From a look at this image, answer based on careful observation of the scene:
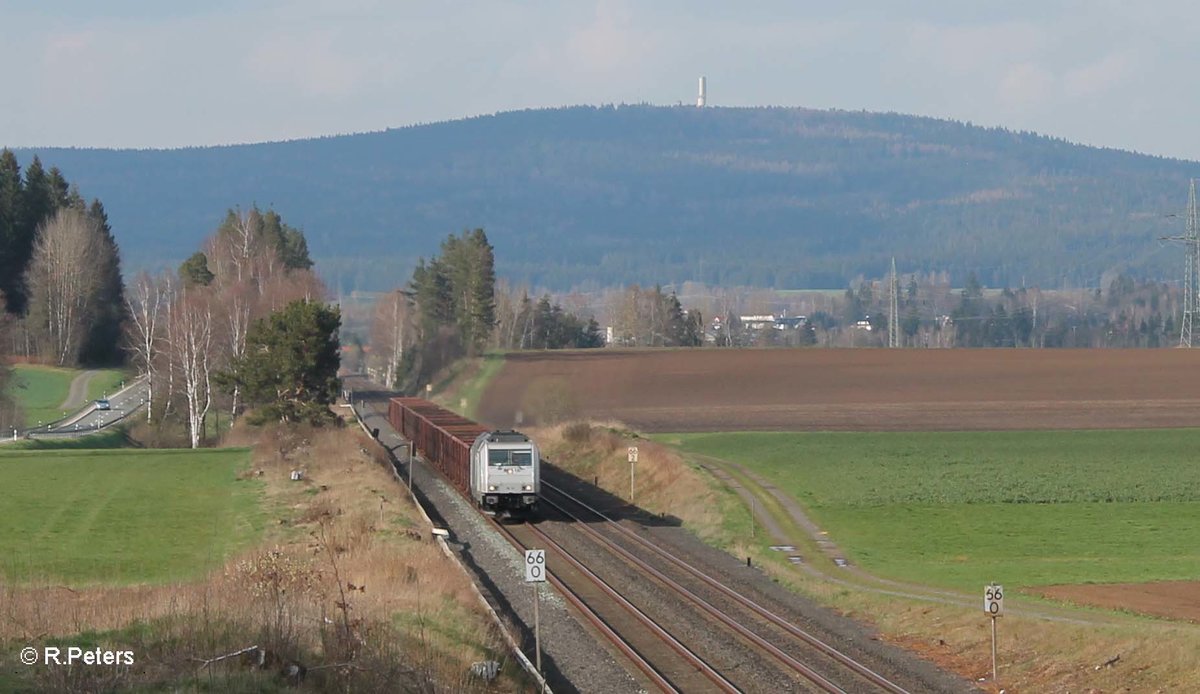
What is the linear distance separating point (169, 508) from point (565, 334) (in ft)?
468

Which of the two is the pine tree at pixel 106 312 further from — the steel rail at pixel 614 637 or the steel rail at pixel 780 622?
the steel rail at pixel 614 637

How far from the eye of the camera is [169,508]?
47875 millimetres

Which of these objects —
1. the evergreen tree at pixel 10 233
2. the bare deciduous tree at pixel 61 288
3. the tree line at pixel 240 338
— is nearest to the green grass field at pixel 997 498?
the tree line at pixel 240 338

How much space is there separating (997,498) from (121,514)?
28598 millimetres

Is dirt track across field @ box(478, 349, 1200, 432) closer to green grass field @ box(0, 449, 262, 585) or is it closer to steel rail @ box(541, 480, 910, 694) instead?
green grass field @ box(0, 449, 262, 585)

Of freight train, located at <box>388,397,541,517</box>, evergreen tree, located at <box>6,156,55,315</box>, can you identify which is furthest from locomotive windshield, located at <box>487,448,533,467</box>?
evergreen tree, located at <box>6,156,55,315</box>

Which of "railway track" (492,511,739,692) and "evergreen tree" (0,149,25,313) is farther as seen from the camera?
"evergreen tree" (0,149,25,313)

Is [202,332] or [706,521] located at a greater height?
[202,332]

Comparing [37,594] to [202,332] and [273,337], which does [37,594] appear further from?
[202,332]

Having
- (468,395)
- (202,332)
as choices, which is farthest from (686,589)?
(468,395)

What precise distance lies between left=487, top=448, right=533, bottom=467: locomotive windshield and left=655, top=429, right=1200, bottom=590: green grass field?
30.7ft

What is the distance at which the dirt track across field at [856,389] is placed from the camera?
3381 inches

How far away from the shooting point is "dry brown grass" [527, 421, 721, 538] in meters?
48.9

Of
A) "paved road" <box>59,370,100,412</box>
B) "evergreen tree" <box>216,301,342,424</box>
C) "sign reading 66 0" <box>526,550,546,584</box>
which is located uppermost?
"evergreen tree" <box>216,301,342,424</box>
